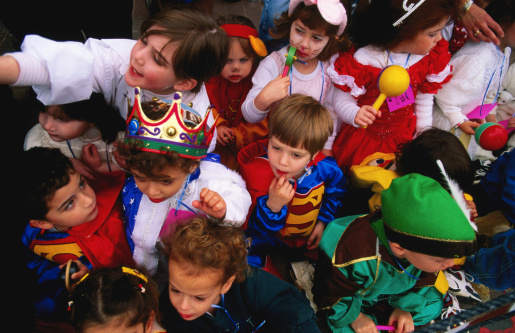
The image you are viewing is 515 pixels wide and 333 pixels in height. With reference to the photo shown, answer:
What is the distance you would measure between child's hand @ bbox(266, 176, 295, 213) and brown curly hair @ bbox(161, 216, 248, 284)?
303mm

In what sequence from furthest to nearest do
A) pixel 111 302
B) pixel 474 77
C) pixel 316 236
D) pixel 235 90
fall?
pixel 235 90, pixel 474 77, pixel 316 236, pixel 111 302

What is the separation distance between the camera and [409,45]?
205cm

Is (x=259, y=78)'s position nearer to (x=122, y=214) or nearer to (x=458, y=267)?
(x=122, y=214)

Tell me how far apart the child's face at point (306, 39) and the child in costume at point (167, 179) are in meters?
0.81

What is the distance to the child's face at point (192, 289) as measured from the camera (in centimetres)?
135

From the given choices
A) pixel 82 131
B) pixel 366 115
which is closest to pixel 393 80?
pixel 366 115

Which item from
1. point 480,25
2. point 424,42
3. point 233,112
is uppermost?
point 480,25

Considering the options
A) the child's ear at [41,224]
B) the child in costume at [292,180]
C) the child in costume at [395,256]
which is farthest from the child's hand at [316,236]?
the child's ear at [41,224]

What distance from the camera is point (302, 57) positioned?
6.95ft

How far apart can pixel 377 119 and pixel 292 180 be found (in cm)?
83

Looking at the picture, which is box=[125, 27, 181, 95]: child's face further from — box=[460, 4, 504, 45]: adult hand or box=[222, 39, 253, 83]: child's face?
box=[460, 4, 504, 45]: adult hand

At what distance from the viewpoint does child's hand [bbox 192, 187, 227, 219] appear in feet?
4.83

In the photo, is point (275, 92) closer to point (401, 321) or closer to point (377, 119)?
point (377, 119)

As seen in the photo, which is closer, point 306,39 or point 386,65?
point 306,39
